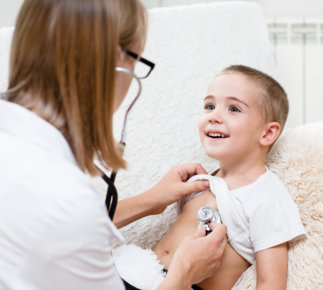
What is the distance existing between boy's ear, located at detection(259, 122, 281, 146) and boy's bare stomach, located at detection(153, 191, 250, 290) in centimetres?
20

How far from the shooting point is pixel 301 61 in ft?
6.30

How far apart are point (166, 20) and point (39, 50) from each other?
0.92m

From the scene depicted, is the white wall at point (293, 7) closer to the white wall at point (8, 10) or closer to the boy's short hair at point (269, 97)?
the white wall at point (8, 10)

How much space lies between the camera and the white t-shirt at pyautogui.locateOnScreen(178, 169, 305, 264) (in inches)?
42.5

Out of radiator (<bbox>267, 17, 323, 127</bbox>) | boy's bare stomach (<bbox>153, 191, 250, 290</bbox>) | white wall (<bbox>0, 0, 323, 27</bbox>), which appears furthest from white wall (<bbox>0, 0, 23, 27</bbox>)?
boy's bare stomach (<bbox>153, 191, 250, 290</bbox>)

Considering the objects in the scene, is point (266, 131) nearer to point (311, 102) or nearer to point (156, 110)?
point (156, 110)

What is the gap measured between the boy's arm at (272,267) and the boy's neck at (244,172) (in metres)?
0.19

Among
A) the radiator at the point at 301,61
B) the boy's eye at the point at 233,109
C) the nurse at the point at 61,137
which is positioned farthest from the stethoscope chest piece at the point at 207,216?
the radiator at the point at 301,61

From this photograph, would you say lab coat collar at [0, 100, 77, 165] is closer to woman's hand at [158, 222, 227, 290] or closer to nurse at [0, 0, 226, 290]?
nurse at [0, 0, 226, 290]

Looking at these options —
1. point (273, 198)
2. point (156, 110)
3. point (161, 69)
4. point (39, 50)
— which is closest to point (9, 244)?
point (39, 50)

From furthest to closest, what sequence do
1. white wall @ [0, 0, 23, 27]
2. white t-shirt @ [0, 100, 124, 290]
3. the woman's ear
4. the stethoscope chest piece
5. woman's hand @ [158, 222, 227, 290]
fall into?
white wall @ [0, 0, 23, 27] → the stethoscope chest piece → woman's hand @ [158, 222, 227, 290] → the woman's ear → white t-shirt @ [0, 100, 124, 290]

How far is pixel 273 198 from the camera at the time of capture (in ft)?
3.67

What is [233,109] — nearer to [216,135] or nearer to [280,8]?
[216,135]

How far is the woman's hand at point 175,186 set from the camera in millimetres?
1199
